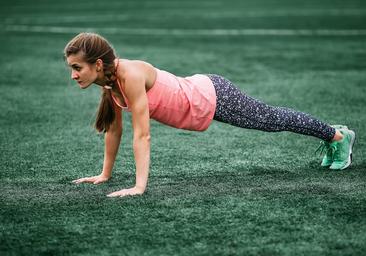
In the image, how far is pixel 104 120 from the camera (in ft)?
13.0

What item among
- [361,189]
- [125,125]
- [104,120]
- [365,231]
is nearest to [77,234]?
[104,120]

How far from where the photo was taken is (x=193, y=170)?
Answer: 427 centimetres

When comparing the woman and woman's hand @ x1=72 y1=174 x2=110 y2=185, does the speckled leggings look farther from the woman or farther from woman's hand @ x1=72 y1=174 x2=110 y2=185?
woman's hand @ x1=72 y1=174 x2=110 y2=185

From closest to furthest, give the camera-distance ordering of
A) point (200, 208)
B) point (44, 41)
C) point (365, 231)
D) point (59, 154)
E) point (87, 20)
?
point (365, 231)
point (200, 208)
point (59, 154)
point (44, 41)
point (87, 20)

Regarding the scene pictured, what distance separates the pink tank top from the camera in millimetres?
3832

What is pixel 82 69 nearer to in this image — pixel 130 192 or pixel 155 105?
pixel 155 105

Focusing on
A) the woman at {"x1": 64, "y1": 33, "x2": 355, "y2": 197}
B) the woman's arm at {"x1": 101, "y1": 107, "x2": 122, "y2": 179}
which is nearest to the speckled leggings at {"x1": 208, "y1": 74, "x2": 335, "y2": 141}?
the woman at {"x1": 64, "y1": 33, "x2": 355, "y2": 197}

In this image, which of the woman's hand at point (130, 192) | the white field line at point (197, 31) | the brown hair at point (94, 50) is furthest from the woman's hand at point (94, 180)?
the white field line at point (197, 31)

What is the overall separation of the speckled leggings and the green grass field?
291 millimetres

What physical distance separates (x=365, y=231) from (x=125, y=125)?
299 cm

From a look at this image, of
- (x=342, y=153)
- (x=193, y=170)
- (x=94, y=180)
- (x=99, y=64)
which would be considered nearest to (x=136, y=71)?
(x=99, y=64)

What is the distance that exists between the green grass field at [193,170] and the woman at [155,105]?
0.19 meters

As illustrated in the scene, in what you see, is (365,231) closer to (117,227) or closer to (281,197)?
(281,197)

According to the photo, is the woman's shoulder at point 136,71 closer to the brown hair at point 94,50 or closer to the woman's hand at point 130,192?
the brown hair at point 94,50
